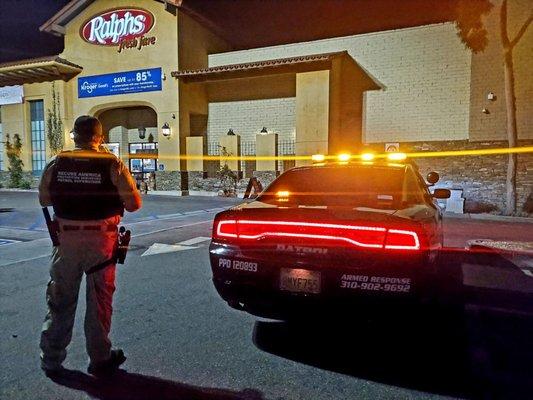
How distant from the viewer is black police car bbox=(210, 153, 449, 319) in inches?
120

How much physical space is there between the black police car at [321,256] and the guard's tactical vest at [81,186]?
0.99 meters

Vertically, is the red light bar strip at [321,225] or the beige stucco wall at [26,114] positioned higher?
the beige stucco wall at [26,114]

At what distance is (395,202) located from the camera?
3.90m

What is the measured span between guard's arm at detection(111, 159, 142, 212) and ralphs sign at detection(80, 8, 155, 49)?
18204 mm

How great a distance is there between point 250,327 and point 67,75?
21240mm

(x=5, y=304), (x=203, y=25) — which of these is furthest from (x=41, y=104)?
(x=5, y=304)

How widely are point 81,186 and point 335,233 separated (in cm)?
179

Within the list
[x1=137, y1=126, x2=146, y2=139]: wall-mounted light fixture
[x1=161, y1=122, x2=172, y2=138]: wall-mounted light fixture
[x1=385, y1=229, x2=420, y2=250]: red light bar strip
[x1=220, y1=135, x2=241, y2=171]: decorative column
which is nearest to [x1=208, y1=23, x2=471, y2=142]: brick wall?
[x1=220, y1=135, x2=241, y2=171]: decorative column

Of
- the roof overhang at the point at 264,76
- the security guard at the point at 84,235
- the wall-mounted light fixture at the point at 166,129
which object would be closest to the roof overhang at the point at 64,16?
the roof overhang at the point at 264,76

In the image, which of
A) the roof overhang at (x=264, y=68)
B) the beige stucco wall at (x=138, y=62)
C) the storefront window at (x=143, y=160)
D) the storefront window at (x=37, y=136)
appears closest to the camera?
the roof overhang at (x=264, y=68)

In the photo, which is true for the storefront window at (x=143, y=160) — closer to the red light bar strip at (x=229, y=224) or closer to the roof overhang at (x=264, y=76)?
the roof overhang at (x=264, y=76)

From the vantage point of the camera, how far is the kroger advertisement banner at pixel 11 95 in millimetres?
22891

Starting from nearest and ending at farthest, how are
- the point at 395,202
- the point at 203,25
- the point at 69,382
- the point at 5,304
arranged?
the point at 69,382
the point at 395,202
the point at 5,304
the point at 203,25

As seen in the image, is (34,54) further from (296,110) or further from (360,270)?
(360,270)
